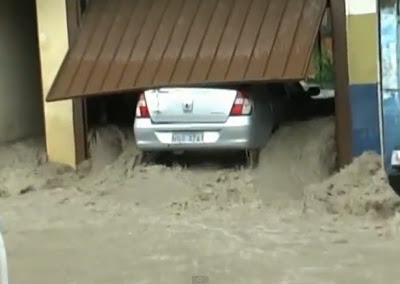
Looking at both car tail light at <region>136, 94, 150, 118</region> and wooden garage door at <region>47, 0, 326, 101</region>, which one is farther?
car tail light at <region>136, 94, 150, 118</region>

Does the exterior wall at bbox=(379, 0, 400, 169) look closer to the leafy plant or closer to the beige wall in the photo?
the leafy plant

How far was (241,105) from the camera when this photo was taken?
1311 cm

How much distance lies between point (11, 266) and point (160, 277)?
1.48 metres

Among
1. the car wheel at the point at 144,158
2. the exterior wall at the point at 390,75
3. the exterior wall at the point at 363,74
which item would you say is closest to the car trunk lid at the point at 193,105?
the car wheel at the point at 144,158

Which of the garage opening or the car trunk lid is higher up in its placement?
the garage opening

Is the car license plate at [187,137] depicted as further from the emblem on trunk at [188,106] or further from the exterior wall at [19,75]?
the exterior wall at [19,75]

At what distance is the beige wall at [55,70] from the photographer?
1445 cm

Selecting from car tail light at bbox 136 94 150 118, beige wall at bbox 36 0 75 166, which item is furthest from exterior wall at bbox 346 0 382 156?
beige wall at bbox 36 0 75 166

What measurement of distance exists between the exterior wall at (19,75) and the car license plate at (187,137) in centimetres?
394

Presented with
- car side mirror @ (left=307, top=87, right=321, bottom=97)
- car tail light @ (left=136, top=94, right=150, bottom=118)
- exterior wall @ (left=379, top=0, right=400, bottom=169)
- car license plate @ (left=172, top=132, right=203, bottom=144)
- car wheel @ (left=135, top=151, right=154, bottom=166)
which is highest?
exterior wall @ (left=379, top=0, right=400, bottom=169)

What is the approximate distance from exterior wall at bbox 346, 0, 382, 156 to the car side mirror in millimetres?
2557

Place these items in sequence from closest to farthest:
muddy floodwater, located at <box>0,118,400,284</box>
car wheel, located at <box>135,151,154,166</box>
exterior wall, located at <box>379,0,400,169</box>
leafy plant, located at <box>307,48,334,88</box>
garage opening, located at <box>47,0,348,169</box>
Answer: muddy floodwater, located at <box>0,118,400,284</box>, exterior wall, located at <box>379,0,400,169</box>, garage opening, located at <box>47,0,348,169</box>, car wheel, located at <box>135,151,154,166</box>, leafy plant, located at <box>307,48,334,88</box>

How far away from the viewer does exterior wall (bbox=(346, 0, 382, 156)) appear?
12906mm

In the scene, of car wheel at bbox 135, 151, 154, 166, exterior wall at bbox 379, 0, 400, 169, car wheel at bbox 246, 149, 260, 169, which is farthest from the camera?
car wheel at bbox 135, 151, 154, 166
